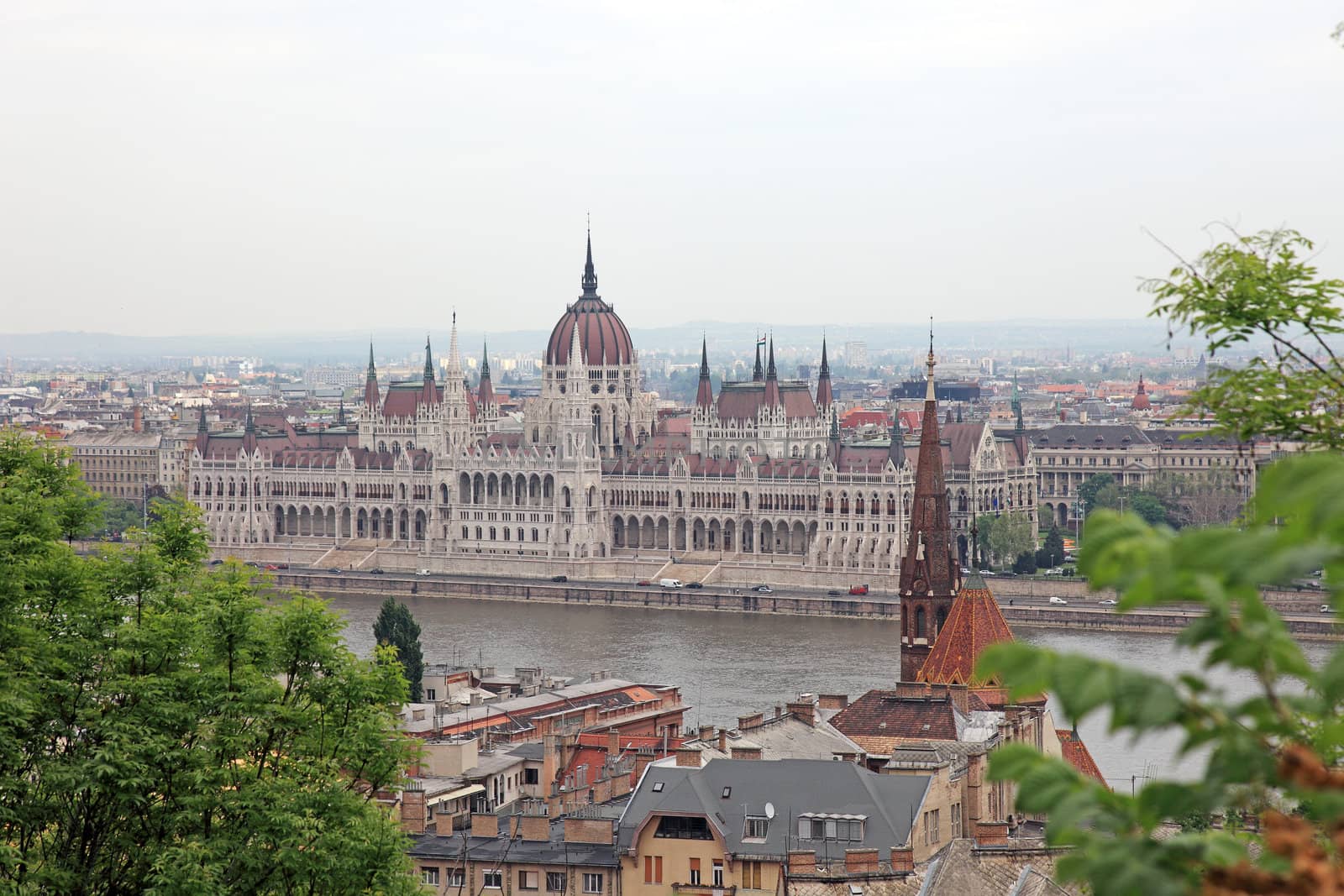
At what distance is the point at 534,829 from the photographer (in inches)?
1069

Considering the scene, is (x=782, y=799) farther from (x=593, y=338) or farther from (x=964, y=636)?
(x=593, y=338)

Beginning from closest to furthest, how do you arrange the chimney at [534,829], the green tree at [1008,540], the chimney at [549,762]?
the chimney at [534,829]
the chimney at [549,762]
the green tree at [1008,540]

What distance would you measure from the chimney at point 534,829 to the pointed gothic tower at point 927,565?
47.4ft

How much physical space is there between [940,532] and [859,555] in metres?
48.1

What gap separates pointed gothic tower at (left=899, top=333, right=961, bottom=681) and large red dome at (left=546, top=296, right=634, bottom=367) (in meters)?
64.7

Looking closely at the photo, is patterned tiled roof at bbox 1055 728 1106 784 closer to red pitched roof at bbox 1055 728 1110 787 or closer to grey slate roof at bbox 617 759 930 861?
red pitched roof at bbox 1055 728 1110 787

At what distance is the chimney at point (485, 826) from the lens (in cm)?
2738

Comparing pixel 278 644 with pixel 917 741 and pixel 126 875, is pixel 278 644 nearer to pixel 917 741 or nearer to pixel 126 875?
pixel 126 875

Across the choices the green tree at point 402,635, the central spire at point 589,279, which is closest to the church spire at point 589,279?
the central spire at point 589,279

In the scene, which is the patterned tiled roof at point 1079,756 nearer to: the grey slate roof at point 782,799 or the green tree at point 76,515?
the grey slate roof at point 782,799

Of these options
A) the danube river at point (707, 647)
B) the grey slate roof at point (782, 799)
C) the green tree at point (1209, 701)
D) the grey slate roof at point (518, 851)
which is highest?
the green tree at point (1209, 701)

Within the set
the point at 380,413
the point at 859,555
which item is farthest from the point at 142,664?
the point at 380,413

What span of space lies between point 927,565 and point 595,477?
194 ft

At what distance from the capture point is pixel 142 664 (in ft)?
61.8
